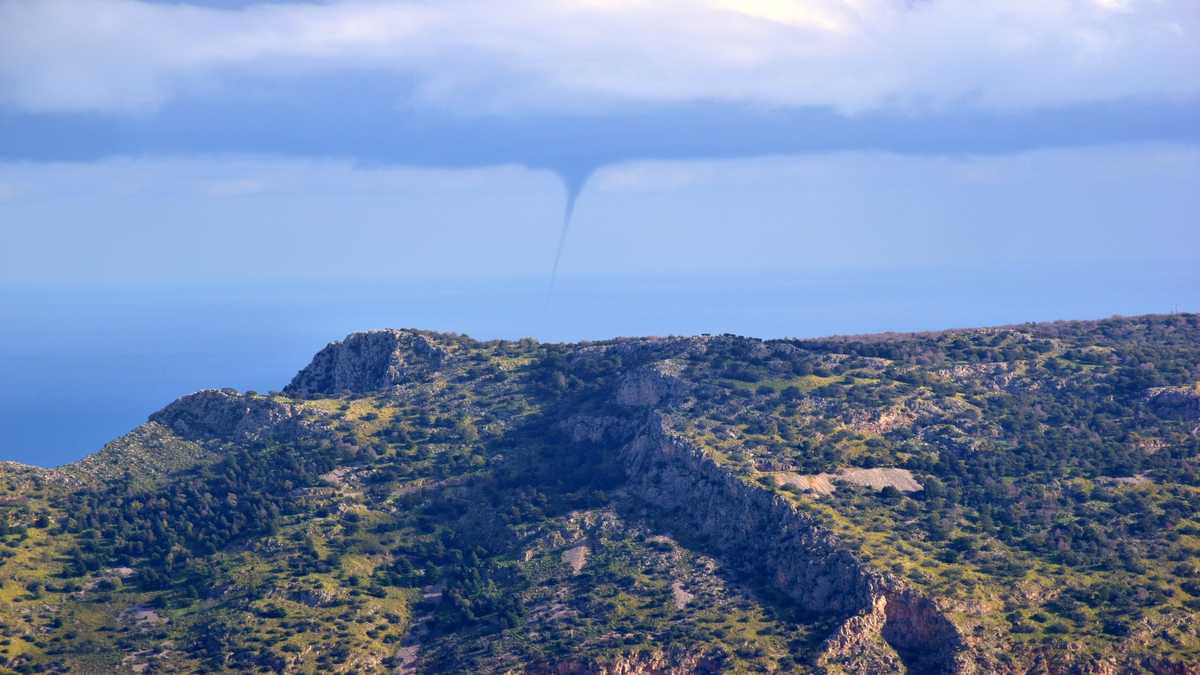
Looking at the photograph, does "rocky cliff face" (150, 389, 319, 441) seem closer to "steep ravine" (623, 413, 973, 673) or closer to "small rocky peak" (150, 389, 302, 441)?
"small rocky peak" (150, 389, 302, 441)

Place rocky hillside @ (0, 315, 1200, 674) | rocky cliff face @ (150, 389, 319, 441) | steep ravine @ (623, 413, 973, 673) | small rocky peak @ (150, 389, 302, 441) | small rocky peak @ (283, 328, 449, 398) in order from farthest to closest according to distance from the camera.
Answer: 1. small rocky peak @ (283, 328, 449, 398)
2. small rocky peak @ (150, 389, 302, 441)
3. rocky cliff face @ (150, 389, 319, 441)
4. rocky hillside @ (0, 315, 1200, 674)
5. steep ravine @ (623, 413, 973, 673)

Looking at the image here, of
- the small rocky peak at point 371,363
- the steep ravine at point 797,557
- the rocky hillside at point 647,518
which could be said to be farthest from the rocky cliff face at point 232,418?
the steep ravine at point 797,557

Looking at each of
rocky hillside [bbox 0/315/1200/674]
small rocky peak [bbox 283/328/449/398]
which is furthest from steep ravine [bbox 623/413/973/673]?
small rocky peak [bbox 283/328/449/398]

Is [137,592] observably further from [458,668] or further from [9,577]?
[458,668]

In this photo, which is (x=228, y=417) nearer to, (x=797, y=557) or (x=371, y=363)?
(x=371, y=363)

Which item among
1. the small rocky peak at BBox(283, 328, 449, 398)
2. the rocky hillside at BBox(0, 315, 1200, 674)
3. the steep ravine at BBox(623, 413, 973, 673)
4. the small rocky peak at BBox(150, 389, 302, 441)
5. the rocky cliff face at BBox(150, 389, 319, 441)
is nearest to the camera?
the steep ravine at BBox(623, 413, 973, 673)

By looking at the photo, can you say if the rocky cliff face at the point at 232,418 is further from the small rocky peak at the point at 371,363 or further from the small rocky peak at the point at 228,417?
the small rocky peak at the point at 371,363
